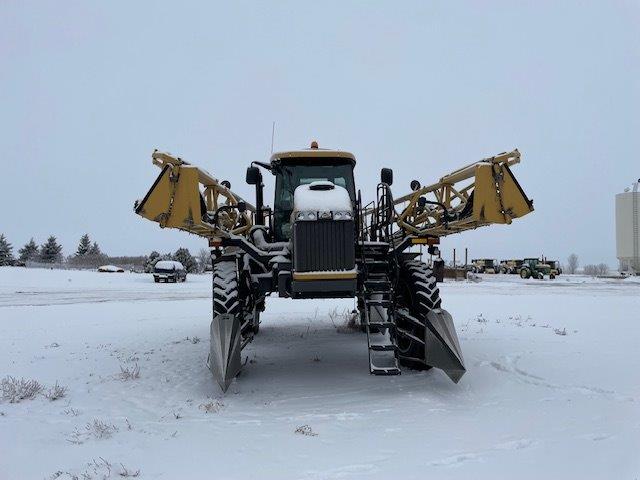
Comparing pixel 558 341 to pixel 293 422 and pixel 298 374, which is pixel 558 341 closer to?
pixel 298 374

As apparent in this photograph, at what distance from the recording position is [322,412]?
18.2ft

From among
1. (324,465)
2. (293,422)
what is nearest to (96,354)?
(293,422)

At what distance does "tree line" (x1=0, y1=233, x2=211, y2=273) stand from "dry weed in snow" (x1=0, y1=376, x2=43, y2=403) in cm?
5156

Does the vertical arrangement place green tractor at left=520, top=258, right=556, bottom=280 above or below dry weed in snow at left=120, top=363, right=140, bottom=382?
above

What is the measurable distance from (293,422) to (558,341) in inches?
242

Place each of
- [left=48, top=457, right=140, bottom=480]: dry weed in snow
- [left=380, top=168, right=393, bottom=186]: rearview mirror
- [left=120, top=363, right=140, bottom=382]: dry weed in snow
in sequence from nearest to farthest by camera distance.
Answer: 1. [left=48, top=457, right=140, bottom=480]: dry weed in snow
2. [left=120, top=363, right=140, bottom=382]: dry weed in snow
3. [left=380, top=168, right=393, bottom=186]: rearview mirror

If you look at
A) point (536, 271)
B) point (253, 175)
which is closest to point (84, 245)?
point (536, 271)

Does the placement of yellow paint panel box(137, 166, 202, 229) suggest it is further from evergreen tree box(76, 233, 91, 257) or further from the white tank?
evergreen tree box(76, 233, 91, 257)

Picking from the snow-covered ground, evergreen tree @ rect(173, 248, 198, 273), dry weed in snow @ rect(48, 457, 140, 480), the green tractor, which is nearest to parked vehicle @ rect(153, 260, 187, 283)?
evergreen tree @ rect(173, 248, 198, 273)

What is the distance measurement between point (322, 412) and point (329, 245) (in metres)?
2.10

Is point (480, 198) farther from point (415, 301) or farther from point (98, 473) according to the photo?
point (98, 473)

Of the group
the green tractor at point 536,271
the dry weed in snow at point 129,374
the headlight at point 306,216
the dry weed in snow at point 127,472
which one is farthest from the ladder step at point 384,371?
the green tractor at point 536,271

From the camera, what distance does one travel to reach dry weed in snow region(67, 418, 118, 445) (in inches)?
185

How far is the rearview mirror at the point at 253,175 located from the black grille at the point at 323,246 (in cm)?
177
